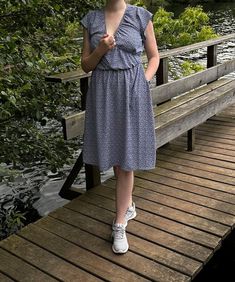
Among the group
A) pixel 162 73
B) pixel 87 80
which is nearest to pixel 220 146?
pixel 162 73

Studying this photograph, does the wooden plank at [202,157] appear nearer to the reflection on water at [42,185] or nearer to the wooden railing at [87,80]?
the wooden railing at [87,80]

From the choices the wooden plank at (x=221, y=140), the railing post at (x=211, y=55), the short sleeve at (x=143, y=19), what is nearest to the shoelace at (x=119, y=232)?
the short sleeve at (x=143, y=19)

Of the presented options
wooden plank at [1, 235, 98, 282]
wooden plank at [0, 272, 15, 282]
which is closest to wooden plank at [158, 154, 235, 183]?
wooden plank at [1, 235, 98, 282]

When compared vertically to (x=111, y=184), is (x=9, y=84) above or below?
above

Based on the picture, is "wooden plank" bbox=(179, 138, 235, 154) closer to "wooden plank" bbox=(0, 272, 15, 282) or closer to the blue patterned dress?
the blue patterned dress

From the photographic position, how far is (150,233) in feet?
10.3

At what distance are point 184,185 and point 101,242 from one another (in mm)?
1175

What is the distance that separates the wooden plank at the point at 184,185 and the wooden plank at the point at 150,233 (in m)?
0.61

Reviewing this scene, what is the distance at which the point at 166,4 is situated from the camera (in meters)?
35.6

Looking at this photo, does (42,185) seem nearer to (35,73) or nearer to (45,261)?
(35,73)

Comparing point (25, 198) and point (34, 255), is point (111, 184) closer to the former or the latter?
point (34, 255)

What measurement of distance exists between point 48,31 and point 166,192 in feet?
5.81

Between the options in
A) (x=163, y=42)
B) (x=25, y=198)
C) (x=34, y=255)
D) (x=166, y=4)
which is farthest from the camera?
(x=166, y=4)

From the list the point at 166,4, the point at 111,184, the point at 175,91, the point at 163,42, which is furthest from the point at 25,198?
the point at 166,4
